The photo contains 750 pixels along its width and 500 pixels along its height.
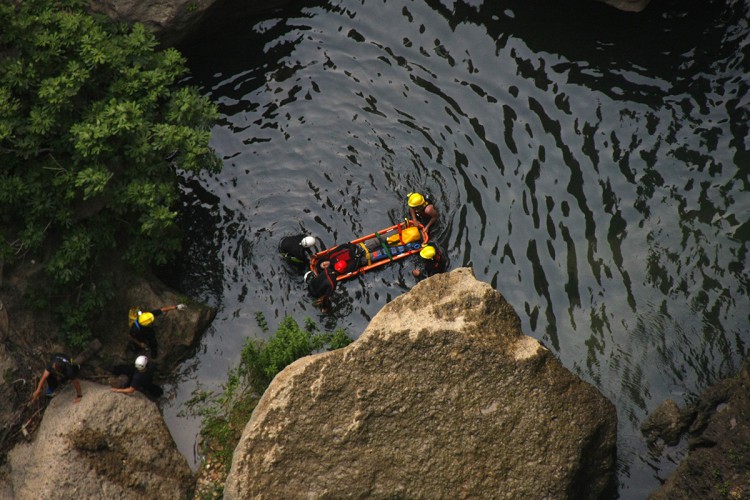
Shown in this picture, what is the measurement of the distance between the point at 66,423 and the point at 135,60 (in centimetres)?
761

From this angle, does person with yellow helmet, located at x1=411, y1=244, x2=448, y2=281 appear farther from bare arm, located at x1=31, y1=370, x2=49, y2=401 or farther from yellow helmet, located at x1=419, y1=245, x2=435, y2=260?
bare arm, located at x1=31, y1=370, x2=49, y2=401

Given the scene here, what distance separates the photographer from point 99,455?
1533cm

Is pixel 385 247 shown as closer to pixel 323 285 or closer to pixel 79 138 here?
pixel 323 285

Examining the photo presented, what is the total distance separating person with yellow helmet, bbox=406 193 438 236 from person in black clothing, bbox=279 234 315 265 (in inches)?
92.9

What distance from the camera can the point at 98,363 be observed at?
55.8ft

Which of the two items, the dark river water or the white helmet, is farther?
the dark river water

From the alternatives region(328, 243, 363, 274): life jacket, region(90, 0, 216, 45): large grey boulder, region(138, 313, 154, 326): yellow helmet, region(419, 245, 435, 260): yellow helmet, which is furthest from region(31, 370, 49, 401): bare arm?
region(90, 0, 216, 45): large grey boulder

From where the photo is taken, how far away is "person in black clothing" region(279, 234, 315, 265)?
58.1 feet

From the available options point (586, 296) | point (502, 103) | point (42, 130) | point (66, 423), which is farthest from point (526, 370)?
point (42, 130)

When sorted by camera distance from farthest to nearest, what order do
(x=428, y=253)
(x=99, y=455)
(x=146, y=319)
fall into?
(x=428, y=253) < (x=146, y=319) < (x=99, y=455)

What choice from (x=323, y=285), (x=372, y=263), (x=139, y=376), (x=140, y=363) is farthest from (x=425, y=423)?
(x=139, y=376)

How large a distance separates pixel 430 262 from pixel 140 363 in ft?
21.3

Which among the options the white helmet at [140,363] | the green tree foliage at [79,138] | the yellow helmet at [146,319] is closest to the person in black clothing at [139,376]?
the white helmet at [140,363]

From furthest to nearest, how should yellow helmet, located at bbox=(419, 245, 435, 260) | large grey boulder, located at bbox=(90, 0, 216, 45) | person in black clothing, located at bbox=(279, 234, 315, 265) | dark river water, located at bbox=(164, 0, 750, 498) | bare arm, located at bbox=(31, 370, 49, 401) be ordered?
large grey boulder, located at bbox=(90, 0, 216, 45) → person in black clothing, located at bbox=(279, 234, 315, 265) → yellow helmet, located at bbox=(419, 245, 435, 260) → dark river water, located at bbox=(164, 0, 750, 498) → bare arm, located at bbox=(31, 370, 49, 401)
